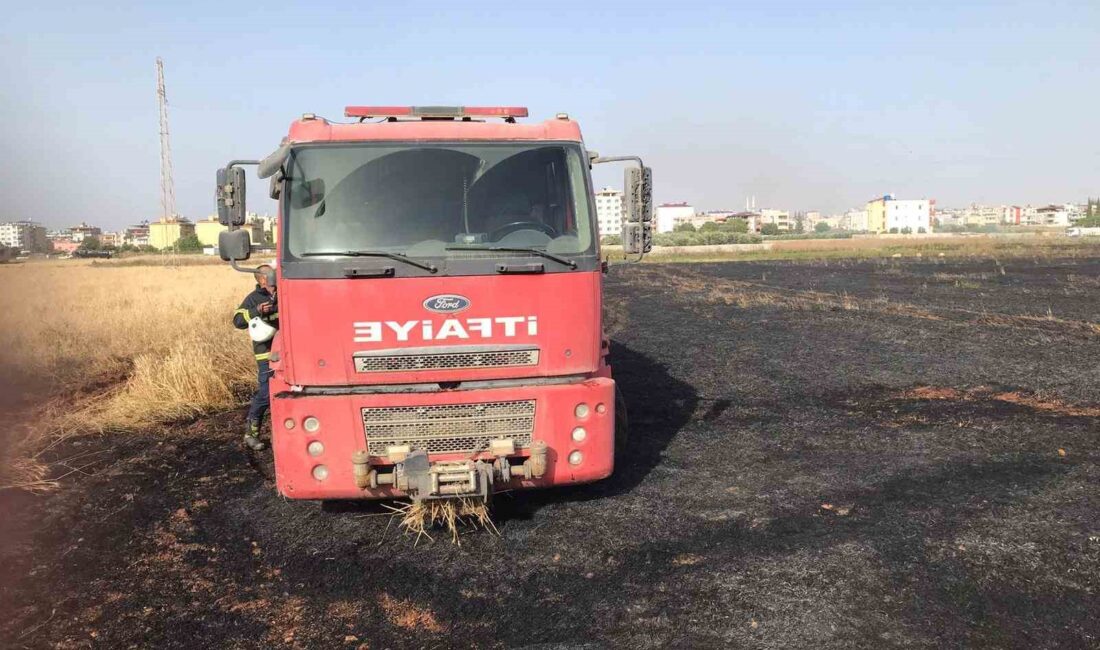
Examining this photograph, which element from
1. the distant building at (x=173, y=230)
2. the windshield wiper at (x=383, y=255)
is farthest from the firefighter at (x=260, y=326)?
the distant building at (x=173, y=230)

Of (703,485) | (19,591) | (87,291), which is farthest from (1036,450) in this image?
(87,291)

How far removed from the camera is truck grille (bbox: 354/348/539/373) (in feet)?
16.5

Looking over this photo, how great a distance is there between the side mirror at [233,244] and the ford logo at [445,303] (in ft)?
4.72

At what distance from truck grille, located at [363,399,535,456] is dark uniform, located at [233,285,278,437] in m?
2.54

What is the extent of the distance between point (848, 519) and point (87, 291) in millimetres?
18657

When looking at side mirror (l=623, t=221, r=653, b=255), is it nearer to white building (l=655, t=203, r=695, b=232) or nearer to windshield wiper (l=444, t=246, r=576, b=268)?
windshield wiper (l=444, t=246, r=576, b=268)

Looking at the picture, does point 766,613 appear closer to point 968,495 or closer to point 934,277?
point 968,495

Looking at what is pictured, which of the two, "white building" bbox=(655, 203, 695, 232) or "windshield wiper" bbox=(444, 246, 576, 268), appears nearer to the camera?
"windshield wiper" bbox=(444, 246, 576, 268)

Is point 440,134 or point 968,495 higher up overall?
point 440,134

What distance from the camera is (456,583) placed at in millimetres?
4633

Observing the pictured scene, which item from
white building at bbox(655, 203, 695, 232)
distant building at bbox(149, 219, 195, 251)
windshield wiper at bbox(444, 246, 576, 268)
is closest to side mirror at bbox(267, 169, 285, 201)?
windshield wiper at bbox(444, 246, 576, 268)

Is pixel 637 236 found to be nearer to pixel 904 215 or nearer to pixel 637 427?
pixel 637 427

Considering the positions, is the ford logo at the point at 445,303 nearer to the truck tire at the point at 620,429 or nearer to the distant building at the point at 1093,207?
the truck tire at the point at 620,429

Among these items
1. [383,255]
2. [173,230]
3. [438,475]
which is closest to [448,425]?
[438,475]
